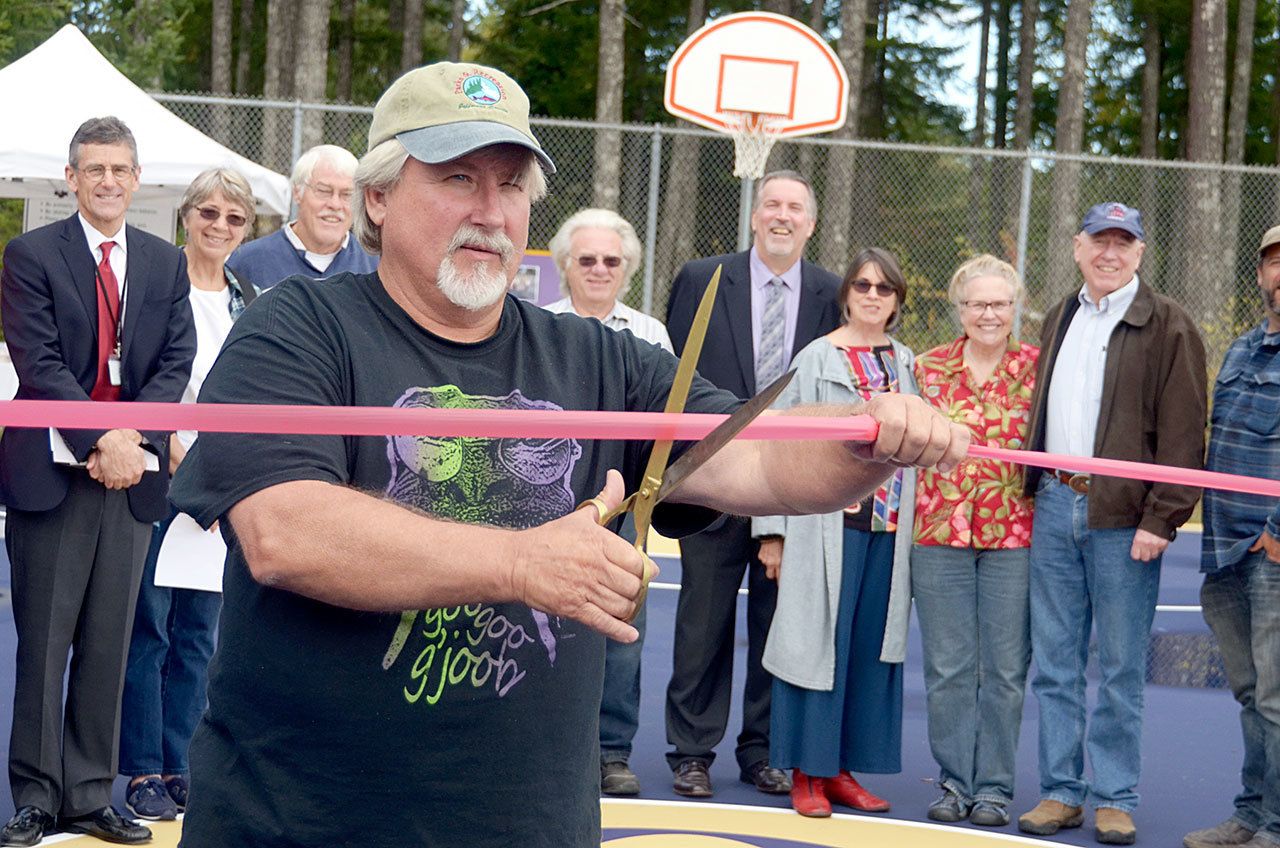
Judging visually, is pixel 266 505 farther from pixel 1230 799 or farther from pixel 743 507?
pixel 1230 799

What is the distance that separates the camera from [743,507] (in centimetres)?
269

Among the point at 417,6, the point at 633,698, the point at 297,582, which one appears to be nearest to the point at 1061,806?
the point at 633,698

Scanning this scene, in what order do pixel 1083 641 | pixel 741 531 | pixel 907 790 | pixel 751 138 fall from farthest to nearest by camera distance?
pixel 751 138, pixel 741 531, pixel 907 790, pixel 1083 641

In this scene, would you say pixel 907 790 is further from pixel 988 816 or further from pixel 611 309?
pixel 611 309

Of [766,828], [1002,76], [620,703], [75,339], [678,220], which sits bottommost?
[766,828]

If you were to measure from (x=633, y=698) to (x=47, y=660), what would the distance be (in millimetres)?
2278

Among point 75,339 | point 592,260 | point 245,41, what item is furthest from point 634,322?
point 245,41

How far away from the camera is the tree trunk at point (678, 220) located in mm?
23516

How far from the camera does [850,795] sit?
6.16m

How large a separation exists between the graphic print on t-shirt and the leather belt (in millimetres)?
3832

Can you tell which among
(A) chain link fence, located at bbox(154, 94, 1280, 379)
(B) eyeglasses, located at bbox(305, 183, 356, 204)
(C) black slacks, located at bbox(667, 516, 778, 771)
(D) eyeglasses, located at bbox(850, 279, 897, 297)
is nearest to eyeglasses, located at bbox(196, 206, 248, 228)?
(B) eyeglasses, located at bbox(305, 183, 356, 204)

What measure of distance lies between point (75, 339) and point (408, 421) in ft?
11.1

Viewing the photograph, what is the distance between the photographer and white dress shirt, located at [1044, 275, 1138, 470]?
5.99 m

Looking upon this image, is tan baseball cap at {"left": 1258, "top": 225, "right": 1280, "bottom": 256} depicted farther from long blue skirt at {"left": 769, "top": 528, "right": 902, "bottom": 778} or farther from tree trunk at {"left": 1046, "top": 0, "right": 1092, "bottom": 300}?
tree trunk at {"left": 1046, "top": 0, "right": 1092, "bottom": 300}
